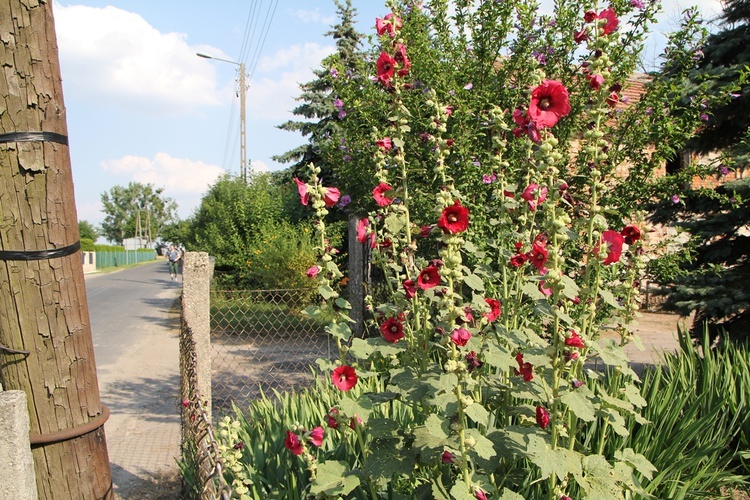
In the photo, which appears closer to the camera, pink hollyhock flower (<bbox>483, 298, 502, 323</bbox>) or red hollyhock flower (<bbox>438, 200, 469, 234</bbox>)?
red hollyhock flower (<bbox>438, 200, 469, 234</bbox>)

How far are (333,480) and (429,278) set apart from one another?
782 mm

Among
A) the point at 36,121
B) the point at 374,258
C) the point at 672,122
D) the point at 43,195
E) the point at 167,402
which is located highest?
the point at 672,122

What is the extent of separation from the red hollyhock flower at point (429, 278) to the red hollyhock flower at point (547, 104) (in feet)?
2.10

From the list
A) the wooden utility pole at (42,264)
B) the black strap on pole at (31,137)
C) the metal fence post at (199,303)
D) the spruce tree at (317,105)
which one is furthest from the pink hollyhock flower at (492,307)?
the spruce tree at (317,105)

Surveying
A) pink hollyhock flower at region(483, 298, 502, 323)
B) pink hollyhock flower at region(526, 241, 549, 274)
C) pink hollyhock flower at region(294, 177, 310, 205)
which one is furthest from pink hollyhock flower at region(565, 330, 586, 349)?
pink hollyhock flower at region(294, 177, 310, 205)

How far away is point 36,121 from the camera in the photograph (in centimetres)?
195

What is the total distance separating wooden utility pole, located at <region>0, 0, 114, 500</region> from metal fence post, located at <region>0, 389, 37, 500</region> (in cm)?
8

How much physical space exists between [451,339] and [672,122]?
322cm

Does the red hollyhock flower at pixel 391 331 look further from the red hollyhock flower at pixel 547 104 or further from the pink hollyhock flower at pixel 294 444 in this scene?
the red hollyhock flower at pixel 547 104

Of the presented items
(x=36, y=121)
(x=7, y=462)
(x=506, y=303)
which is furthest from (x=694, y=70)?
(x=7, y=462)

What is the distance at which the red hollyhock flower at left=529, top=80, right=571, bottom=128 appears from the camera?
1.91m

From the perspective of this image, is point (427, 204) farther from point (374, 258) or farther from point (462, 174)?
point (374, 258)

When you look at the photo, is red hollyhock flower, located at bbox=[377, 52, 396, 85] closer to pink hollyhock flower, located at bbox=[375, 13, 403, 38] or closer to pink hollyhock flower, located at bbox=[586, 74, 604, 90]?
pink hollyhock flower, located at bbox=[375, 13, 403, 38]

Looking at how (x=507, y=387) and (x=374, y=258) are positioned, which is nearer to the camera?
(x=507, y=387)
